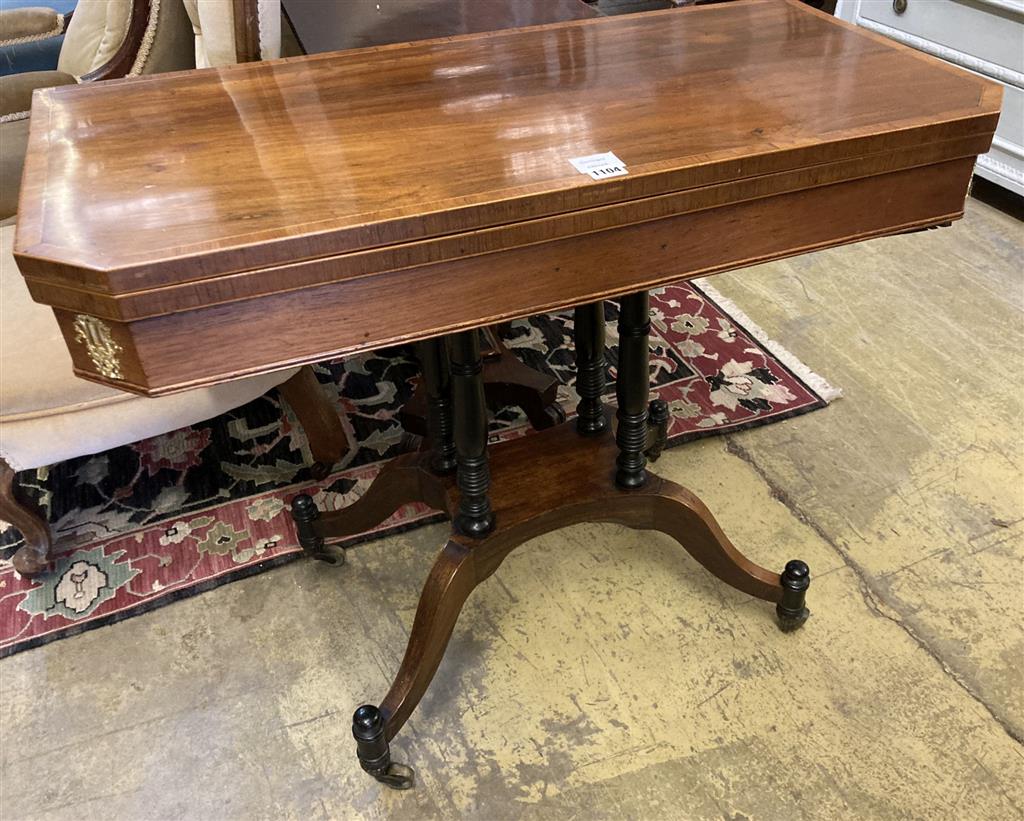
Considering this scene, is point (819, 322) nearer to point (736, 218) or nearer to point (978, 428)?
point (978, 428)

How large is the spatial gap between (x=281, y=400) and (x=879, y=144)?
1.34m

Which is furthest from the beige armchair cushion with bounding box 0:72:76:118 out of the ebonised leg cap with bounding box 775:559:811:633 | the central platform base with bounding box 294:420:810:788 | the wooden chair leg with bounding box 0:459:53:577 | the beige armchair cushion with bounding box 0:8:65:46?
the ebonised leg cap with bounding box 775:559:811:633

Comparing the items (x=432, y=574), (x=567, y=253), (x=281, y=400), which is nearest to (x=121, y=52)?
(x=281, y=400)

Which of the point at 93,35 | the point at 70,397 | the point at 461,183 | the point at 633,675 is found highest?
the point at 461,183

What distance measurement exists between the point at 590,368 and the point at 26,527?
3.08 ft

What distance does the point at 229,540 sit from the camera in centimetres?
151

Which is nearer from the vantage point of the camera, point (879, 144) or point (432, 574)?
point (879, 144)

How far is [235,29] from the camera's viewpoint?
4.04 feet

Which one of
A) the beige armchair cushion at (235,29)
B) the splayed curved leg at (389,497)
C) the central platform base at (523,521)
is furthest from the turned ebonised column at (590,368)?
the beige armchair cushion at (235,29)

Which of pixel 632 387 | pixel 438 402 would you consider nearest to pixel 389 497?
pixel 438 402

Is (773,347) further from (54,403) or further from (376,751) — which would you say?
(54,403)

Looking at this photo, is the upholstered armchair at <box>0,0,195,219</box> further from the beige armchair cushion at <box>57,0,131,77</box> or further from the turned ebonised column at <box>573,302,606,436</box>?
the turned ebonised column at <box>573,302,606,436</box>

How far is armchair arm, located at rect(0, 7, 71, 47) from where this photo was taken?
6.80ft

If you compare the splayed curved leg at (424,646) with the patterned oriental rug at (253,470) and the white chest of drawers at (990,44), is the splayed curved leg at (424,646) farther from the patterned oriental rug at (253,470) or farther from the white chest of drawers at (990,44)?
the white chest of drawers at (990,44)
